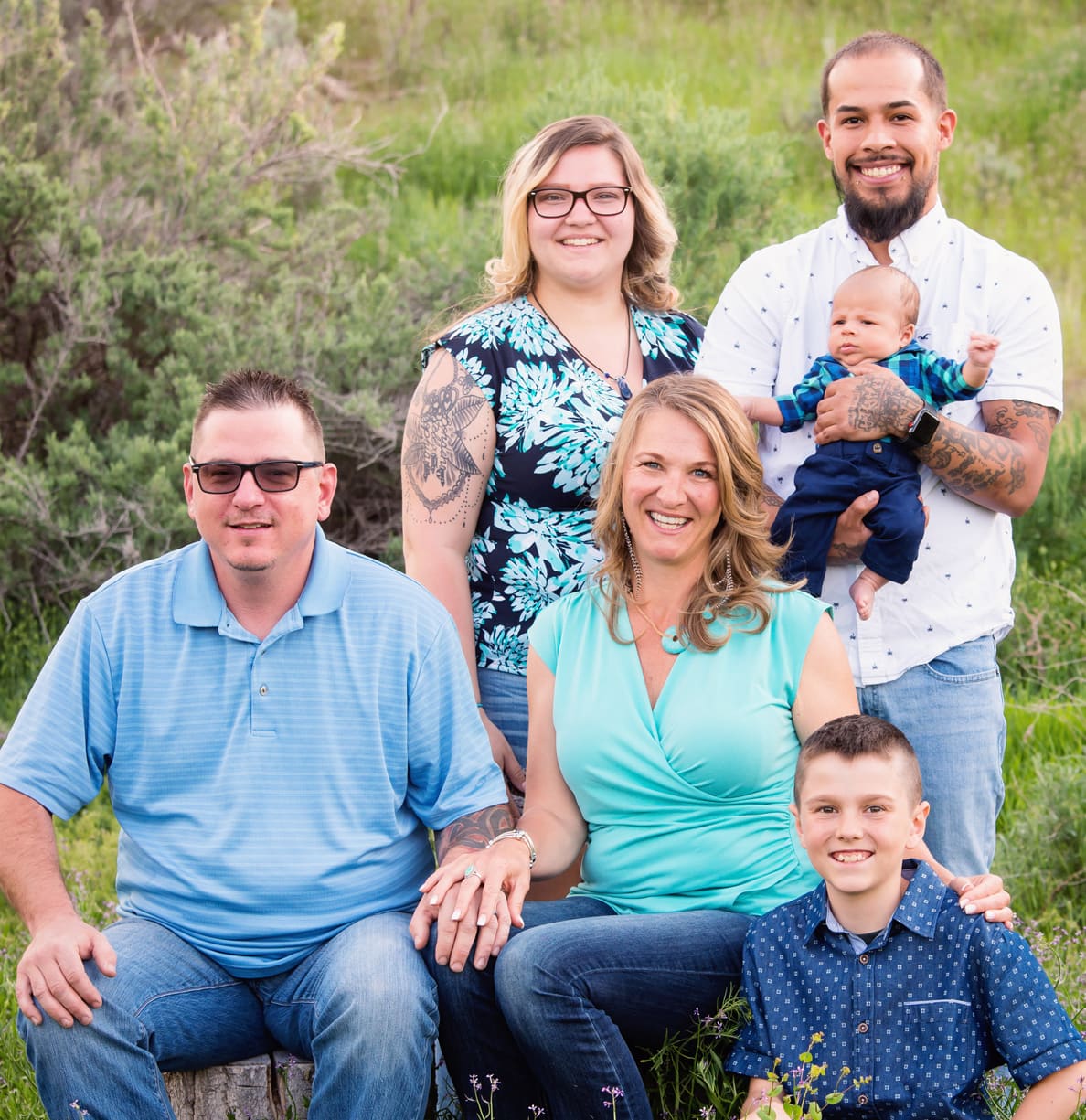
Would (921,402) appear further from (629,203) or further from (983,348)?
(629,203)

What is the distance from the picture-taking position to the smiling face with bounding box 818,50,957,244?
3.54 m

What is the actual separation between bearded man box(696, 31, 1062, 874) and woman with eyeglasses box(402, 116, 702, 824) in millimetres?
395

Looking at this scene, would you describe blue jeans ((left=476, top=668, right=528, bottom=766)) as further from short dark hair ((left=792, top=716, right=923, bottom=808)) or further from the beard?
the beard

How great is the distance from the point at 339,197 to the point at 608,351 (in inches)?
239

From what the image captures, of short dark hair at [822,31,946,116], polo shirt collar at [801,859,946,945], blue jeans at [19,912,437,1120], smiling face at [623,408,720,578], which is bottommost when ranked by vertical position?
blue jeans at [19,912,437,1120]

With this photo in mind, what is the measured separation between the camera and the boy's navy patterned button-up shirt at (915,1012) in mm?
2939

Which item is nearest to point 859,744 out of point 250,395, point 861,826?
point 861,826

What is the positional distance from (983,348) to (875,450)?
1.11ft

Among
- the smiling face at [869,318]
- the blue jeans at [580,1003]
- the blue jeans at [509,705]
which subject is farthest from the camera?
the blue jeans at [509,705]

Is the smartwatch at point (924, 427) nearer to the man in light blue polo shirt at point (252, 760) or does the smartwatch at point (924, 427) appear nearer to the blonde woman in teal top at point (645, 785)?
the blonde woman in teal top at point (645, 785)

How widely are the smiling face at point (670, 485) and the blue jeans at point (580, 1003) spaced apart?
0.88 m

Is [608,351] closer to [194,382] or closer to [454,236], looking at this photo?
[194,382]

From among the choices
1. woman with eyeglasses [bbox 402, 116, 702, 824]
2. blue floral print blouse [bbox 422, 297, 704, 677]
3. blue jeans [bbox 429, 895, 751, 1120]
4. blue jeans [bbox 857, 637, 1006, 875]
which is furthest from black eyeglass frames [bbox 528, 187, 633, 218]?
blue jeans [bbox 429, 895, 751, 1120]

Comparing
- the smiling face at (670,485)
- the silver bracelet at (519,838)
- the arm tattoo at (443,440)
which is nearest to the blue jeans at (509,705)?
the arm tattoo at (443,440)
